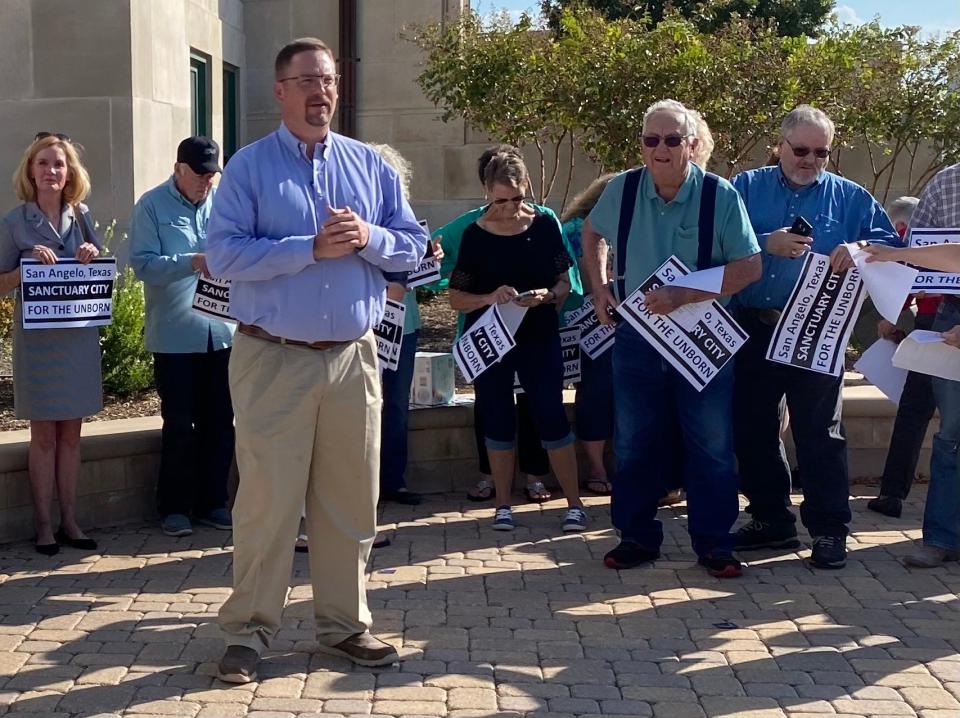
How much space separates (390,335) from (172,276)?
48.7 inches

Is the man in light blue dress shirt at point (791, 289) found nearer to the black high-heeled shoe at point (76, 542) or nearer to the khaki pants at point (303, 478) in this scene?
the khaki pants at point (303, 478)

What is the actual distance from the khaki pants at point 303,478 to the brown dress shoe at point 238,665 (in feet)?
0.11

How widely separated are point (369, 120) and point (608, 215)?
11173 mm

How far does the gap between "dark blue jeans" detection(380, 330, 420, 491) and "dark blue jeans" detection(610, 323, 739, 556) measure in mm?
1517

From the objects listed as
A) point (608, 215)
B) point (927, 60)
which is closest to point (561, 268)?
point (608, 215)

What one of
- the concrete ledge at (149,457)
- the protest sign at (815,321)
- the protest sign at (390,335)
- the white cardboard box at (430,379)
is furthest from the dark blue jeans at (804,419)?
the white cardboard box at (430,379)

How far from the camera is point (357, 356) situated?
4.82 meters

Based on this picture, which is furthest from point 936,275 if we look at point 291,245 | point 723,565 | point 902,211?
point 291,245

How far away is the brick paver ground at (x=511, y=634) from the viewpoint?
455 cm

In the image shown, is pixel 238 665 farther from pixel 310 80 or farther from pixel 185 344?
pixel 185 344

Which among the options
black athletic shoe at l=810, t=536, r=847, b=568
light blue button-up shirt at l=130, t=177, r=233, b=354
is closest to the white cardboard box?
light blue button-up shirt at l=130, t=177, r=233, b=354

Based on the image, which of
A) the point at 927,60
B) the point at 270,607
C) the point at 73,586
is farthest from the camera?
the point at 927,60

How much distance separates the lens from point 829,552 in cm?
627

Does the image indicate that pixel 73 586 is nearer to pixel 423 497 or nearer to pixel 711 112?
pixel 423 497
